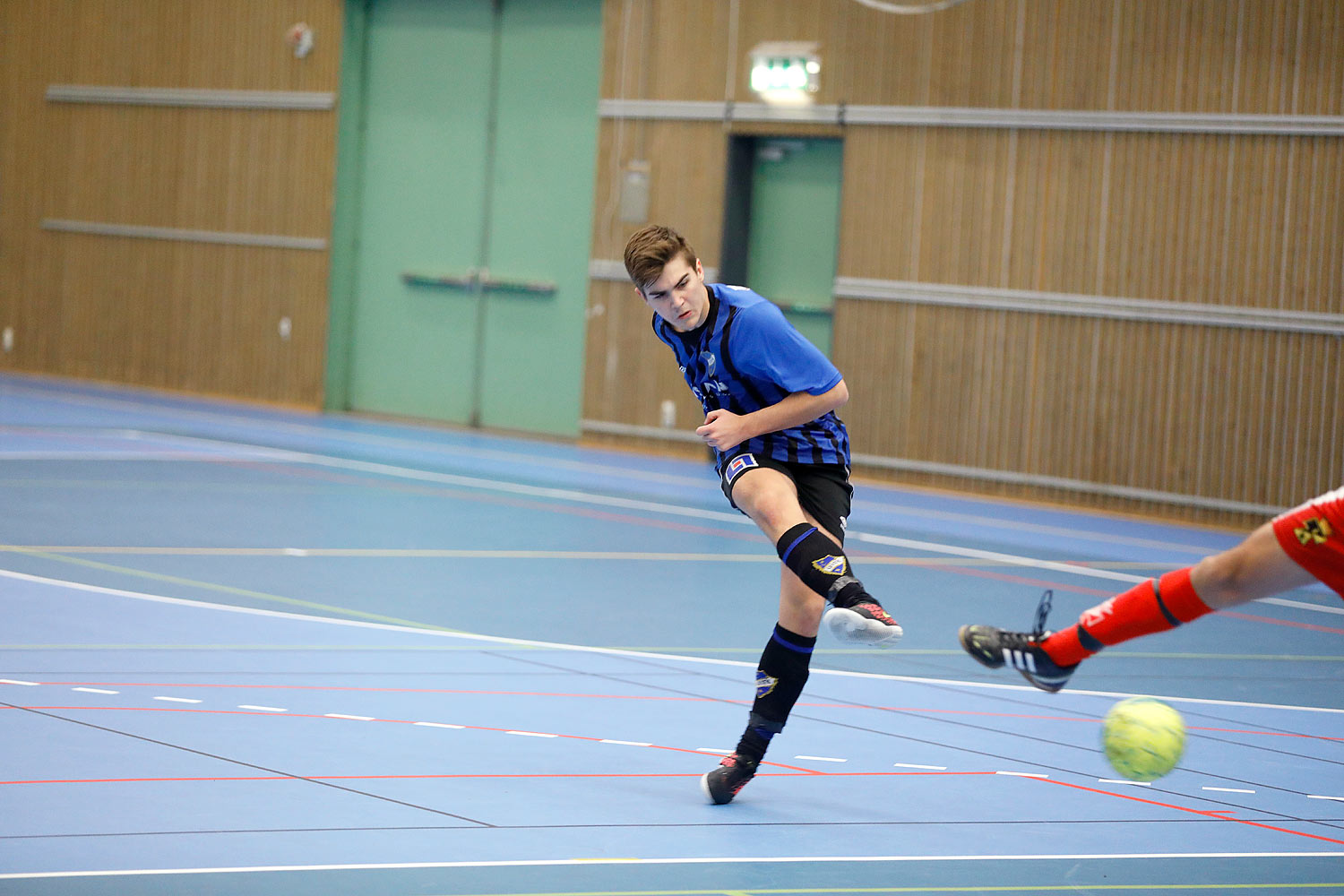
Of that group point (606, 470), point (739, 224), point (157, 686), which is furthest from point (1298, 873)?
point (739, 224)

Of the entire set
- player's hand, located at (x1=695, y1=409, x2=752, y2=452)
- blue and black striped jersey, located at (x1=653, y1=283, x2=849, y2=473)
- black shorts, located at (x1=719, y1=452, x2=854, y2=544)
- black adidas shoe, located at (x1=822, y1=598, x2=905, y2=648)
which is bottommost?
black adidas shoe, located at (x1=822, y1=598, x2=905, y2=648)

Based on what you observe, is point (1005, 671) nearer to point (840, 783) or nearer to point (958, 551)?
point (840, 783)

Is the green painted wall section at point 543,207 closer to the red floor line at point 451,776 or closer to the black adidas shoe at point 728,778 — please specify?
the red floor line at point 451,776

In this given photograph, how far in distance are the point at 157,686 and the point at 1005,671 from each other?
3882mm

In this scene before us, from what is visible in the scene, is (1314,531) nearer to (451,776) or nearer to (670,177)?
(451,776)

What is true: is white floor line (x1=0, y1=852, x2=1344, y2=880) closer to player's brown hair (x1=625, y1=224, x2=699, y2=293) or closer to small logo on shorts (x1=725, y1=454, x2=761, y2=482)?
small logo on shorts (x1=725, y1=454, x2=761, y2=482)

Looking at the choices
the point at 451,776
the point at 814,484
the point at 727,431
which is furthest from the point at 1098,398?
the point at 451,776

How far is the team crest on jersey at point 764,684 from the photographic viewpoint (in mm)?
4957

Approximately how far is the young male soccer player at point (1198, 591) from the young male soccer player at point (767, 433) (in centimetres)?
54

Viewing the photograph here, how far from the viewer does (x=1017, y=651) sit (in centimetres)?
438

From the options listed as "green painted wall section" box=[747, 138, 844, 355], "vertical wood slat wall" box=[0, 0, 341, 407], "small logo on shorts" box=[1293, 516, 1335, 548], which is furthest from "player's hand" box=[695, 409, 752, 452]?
"vertical wood slat wall" box=[0, 0, 341, 407]

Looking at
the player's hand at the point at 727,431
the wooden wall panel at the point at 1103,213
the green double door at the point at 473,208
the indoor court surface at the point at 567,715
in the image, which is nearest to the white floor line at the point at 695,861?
the indoor court surface at the point at 567,715

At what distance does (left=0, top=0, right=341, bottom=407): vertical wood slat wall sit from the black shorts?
1454 cm

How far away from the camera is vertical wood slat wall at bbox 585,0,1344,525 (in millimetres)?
13086
